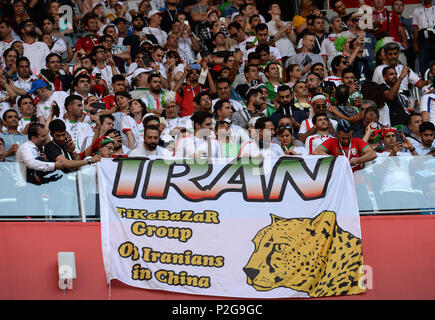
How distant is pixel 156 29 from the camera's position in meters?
14.7

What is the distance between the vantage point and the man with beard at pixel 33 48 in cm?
1341

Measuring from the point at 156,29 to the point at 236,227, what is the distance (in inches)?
270

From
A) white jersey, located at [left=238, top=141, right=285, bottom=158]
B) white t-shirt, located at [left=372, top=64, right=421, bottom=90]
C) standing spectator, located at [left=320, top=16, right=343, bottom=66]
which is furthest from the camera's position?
standing spectator, located at [left=320, top=16, right=343, bottom=66]

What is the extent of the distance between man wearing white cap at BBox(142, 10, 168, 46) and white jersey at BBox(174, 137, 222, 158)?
5044 mm

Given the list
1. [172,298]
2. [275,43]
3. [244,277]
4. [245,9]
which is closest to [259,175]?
[244,277]

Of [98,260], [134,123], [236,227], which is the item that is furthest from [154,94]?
[236,227]

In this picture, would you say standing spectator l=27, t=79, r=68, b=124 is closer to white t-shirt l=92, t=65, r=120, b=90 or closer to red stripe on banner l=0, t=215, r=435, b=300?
white t-shirt l=92, t=65, r=120, b=90

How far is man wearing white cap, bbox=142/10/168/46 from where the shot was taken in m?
14.6

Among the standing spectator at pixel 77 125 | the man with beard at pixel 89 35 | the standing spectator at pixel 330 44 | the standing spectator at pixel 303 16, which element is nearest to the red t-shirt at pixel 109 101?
the standing spectator at pixel 77 125

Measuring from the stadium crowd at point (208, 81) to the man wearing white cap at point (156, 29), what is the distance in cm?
3

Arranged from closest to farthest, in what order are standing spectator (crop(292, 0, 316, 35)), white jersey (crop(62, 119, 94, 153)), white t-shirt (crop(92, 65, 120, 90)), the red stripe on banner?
the red stripe on banner < white jersey (crop(62, 119, 94, 153)) < white t-shirt (crop(92, 65, 120, 90)) < standing spectator (crop(292, 0, 316, 35))

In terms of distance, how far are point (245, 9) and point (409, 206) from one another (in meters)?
7.52

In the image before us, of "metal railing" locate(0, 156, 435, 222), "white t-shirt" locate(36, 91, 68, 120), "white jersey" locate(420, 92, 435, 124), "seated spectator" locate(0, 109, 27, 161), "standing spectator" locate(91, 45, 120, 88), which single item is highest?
"standing spectator" locate(91, 45, 120, 88)

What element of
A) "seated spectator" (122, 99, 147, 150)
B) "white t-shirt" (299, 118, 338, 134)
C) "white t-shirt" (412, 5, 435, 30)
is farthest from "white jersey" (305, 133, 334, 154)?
"white t-shirt" (412, 5, 435, 30)
